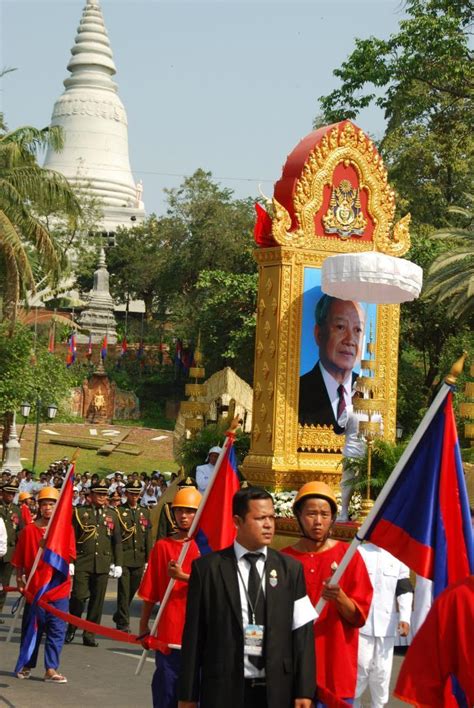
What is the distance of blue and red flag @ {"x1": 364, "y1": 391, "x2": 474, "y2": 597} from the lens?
22.0 feet

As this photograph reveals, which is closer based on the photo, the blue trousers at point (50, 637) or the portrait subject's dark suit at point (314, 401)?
the blue trousers at point (50, 637)

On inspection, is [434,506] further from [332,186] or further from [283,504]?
[332,186]

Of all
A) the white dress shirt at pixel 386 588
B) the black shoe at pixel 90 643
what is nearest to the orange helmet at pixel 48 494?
the black shoe at pixel 90 643

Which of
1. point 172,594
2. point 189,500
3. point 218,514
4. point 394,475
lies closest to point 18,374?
point 189,500

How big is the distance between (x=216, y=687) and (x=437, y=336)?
34.5 metres

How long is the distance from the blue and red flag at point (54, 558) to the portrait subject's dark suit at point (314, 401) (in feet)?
21.3

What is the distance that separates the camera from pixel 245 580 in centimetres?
604

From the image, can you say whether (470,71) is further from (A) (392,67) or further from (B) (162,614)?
(B) (162,614)

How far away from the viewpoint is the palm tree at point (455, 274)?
32.2m

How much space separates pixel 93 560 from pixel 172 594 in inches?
261

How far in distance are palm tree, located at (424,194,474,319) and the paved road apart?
1915cm

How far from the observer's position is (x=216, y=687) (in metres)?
5.86

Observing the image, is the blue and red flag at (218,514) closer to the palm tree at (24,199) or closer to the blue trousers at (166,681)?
the blue trousers at (166,681)

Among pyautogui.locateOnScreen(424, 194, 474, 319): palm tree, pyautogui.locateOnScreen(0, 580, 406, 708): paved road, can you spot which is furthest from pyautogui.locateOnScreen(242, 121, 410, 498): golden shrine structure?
pyautogui.locateOnScreen(424, 194, 474, 319): palm tree
